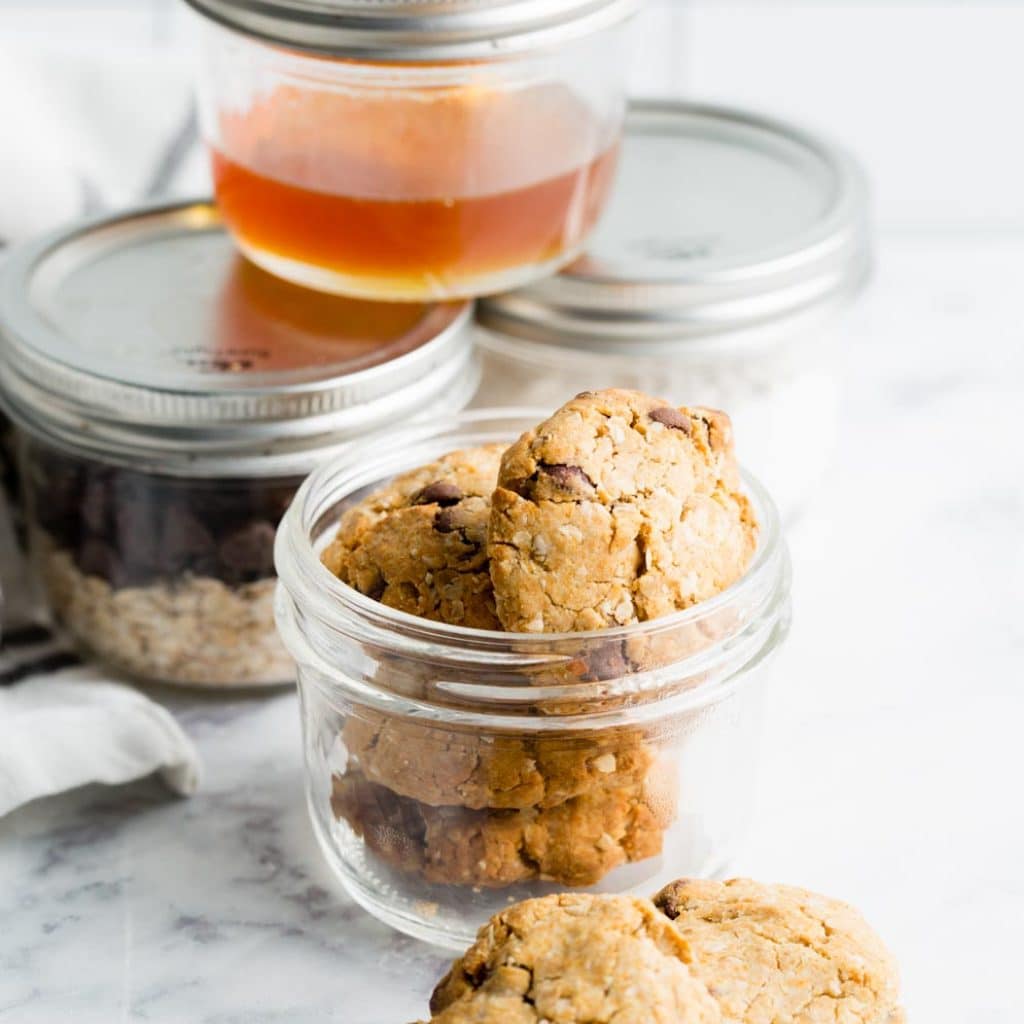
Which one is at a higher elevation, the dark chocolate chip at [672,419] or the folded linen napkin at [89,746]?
the dark chocolate chip at [672,419]

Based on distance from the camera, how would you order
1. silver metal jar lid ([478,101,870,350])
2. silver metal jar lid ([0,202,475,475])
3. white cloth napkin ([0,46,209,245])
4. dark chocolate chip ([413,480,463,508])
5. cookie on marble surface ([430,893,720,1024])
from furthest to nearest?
white cloth napkin ([0,46,209,245])
silver metal jar lid ([478,101,870,350])
silver metal jar lid ([0,202,475,475])
dark chocolate chip ([413,480,463,508])
cookie on marble surface ([430,893,720,1024])

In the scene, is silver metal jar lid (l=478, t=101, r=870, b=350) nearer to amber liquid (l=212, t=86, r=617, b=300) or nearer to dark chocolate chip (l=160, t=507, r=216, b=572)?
amber liquid (l=212, t=86, r=617, b=300)

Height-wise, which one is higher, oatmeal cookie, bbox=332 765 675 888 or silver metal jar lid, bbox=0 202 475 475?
silver metal jar lid, bbox=0 202 475 475

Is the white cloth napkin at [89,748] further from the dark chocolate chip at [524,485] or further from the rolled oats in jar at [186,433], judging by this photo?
the dark chocolate chip at [524,485]

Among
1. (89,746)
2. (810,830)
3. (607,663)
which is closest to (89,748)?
(89,746)

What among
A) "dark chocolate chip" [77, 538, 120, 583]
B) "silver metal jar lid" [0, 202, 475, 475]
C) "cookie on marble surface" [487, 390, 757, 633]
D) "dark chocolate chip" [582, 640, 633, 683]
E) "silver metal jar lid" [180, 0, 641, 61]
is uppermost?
"silver metal jar lid" [180, 0, 641, 61]

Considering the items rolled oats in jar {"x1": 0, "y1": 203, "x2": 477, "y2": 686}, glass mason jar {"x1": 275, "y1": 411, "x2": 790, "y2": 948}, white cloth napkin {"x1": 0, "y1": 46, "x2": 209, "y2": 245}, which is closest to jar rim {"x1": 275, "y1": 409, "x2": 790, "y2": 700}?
glass mason jar {"x1": 275, "y1": 411, "x2": 790, "y2": 948}

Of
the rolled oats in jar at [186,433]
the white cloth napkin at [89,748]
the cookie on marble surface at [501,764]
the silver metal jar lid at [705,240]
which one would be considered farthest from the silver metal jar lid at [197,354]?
the cookie on marble surface at [501,764]

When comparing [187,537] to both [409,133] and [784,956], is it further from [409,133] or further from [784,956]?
[784,956]
